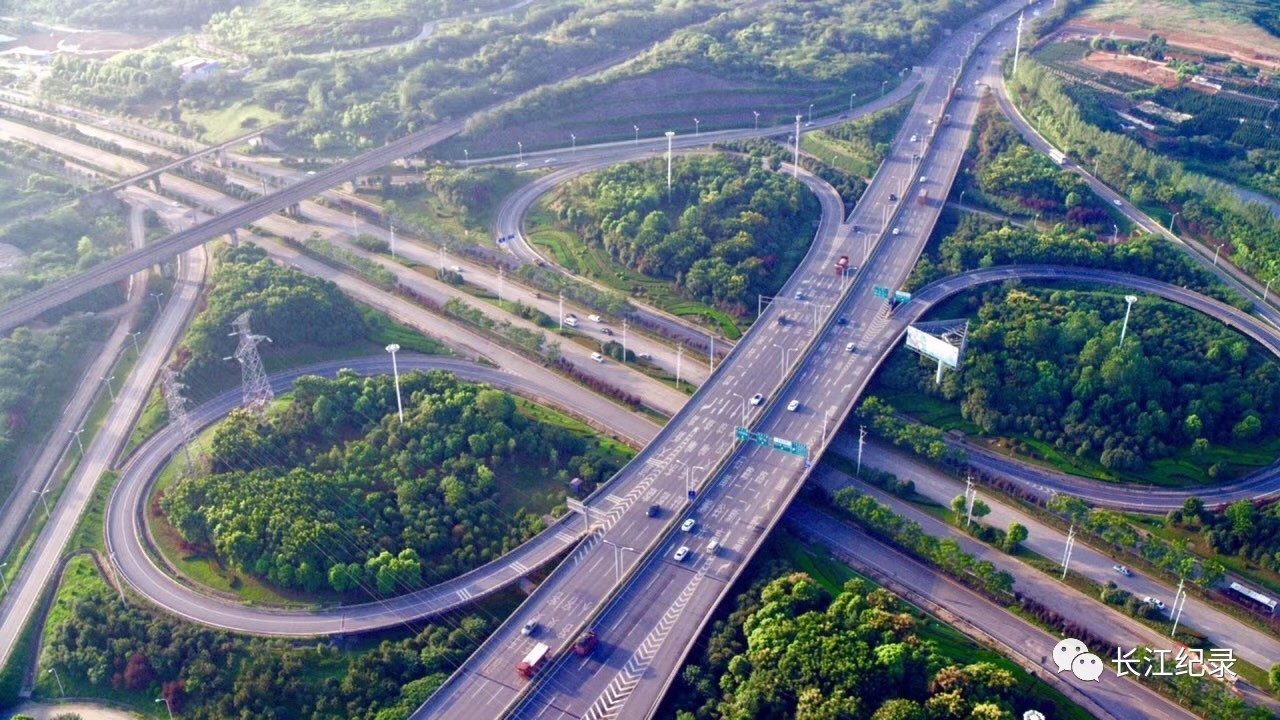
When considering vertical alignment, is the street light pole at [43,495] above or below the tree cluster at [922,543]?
below

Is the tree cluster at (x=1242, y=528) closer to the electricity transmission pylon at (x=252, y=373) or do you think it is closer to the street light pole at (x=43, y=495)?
the electricity transmission pylon at (x=252, y=373)

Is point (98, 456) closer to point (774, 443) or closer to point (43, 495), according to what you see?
point (43, 495)

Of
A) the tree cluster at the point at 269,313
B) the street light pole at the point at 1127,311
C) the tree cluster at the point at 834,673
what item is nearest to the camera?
the tree cluster at the point at 834,673

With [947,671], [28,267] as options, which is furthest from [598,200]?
[947,671]

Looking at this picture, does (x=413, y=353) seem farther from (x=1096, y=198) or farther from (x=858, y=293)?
(x=1096, y=198)

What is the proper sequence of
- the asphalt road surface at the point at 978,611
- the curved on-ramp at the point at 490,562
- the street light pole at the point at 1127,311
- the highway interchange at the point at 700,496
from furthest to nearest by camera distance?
the street light pole at the point at 1127,311, the curved on-ramp at the point at 490,562, the asphalt road surface at the point at 978,611, the highway interchange at the point at 700,496

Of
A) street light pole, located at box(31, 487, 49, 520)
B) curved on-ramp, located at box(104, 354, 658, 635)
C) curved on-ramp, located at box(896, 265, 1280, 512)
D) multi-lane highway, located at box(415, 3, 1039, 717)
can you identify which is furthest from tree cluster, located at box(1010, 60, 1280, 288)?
street light pole, located at box(31, 487, 49, 520)

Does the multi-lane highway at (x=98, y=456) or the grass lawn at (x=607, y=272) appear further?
the grass lawn at (x=607, y=272)

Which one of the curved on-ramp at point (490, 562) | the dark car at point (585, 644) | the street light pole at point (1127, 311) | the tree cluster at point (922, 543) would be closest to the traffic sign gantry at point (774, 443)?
the tree cluster at point (922, 543)
